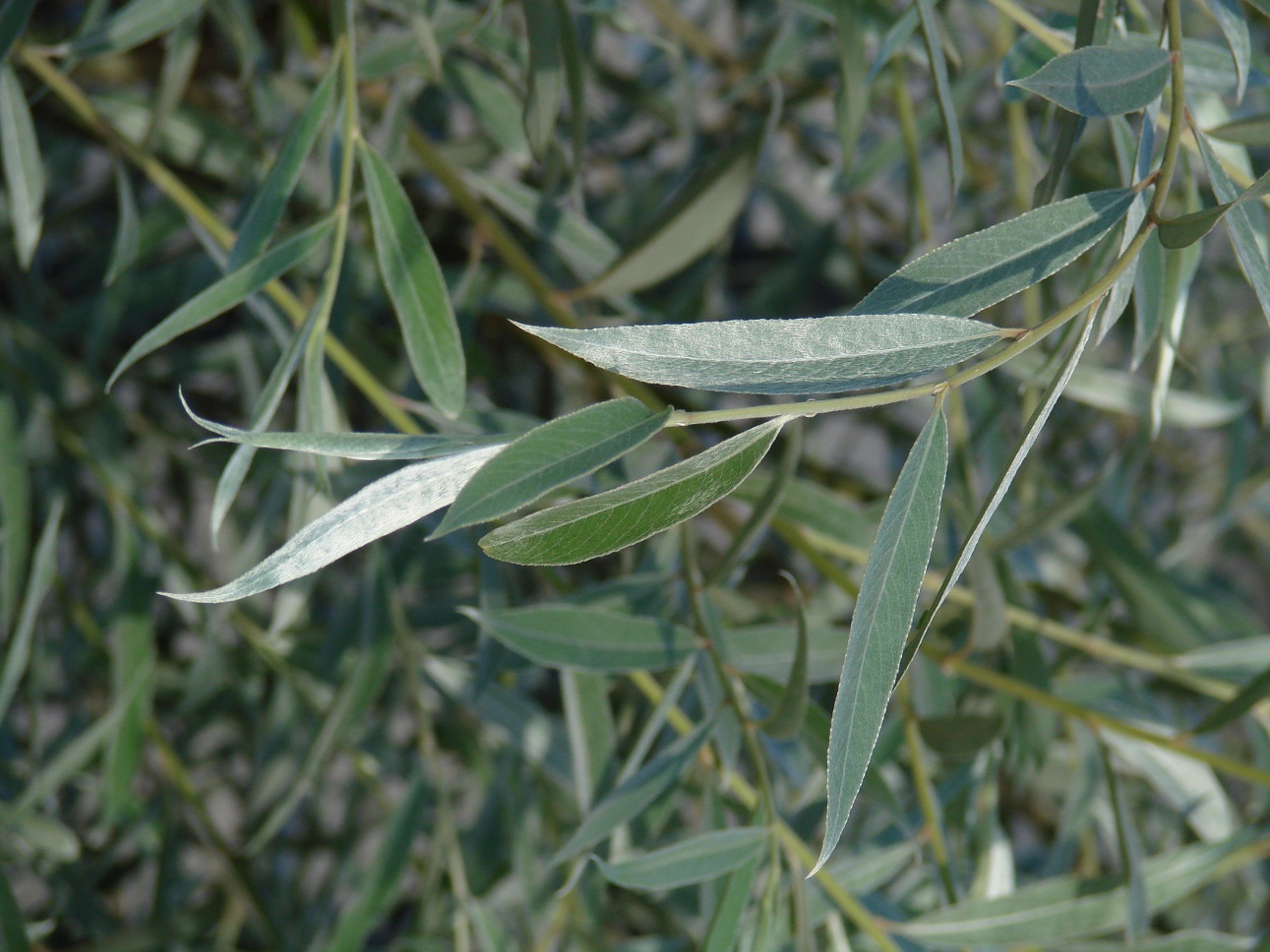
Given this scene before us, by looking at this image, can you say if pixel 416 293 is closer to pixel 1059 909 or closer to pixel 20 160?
pixel 20 160

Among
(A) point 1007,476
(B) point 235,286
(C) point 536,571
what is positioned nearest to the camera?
(A) point 1007,476

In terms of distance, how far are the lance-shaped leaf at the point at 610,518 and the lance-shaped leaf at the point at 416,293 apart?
10cm

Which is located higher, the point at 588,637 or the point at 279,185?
the point at 279,185

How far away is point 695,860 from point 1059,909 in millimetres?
135

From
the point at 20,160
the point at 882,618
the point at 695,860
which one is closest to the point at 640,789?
the point at 695,860

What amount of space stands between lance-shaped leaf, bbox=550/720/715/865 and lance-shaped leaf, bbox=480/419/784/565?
5.6 inches

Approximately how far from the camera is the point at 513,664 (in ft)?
1.28

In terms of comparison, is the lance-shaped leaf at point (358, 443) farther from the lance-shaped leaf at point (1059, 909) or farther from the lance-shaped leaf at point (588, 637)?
the lance-shaped leaf at point (1059, 909)

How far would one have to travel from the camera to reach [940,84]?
25cm

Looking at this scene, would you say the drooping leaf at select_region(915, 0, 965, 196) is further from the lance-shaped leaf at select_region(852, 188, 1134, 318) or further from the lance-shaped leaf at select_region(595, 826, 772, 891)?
the lance-shaped leaf at select_region(595, 826, 772, 891)

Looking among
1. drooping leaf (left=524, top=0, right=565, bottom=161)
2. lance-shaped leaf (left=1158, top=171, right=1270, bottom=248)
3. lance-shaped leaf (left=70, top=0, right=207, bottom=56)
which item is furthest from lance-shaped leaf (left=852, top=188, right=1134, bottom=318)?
lance-shaped leaf (left=70, top=0, right=207, bottom=56)

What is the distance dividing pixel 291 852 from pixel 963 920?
451mm

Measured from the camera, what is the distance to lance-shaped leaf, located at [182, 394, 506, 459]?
19cm

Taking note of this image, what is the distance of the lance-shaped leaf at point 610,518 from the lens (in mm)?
191
